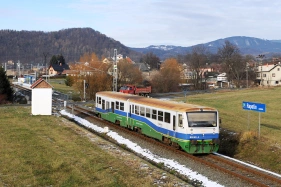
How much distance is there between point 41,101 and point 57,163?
1904cm

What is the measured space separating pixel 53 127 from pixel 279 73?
294 feet

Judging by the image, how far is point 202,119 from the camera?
1772 centimetres

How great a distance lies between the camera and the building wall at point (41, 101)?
32.0 meters

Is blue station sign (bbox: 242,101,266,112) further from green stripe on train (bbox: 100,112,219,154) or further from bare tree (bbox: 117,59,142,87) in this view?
bare tree (bbox: 117,59,142,87)

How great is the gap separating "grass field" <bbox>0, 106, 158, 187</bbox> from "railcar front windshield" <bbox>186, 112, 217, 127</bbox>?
14.5 feet

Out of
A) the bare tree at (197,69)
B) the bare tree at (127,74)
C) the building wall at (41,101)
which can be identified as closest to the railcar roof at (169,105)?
the building wall at (41,101)

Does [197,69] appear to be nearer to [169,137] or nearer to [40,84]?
[40,84]

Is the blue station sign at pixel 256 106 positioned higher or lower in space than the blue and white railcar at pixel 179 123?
higher

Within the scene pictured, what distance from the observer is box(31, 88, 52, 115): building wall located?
32019mm

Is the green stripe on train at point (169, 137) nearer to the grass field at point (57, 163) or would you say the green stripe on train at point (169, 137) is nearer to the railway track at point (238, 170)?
the railway track at point (238, 170)

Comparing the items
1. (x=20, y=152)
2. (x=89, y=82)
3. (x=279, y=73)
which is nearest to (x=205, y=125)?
(x=20, y=152)

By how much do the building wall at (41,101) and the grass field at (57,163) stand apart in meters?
9.99

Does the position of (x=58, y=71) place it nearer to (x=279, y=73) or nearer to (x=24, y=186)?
(x=279, y=73)

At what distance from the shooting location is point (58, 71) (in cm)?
14800
